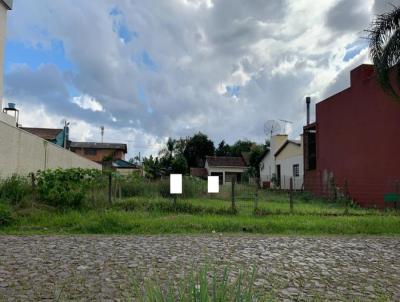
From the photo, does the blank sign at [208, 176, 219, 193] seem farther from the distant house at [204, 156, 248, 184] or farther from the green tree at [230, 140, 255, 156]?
the green tree at [230, 140, 255, 156]

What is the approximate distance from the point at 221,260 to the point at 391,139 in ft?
45.3

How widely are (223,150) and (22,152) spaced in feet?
195

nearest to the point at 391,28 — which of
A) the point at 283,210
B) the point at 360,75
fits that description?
the point at 283,210

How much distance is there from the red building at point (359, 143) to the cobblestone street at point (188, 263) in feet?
28.4

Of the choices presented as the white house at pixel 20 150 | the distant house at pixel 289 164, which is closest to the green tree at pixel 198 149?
the distant house at pixel 289 164

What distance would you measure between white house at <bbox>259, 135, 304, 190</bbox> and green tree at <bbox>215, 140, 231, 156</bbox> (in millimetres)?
27776

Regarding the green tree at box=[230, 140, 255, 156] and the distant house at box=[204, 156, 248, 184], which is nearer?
the distant house at box=[204, 156, 248, 184]

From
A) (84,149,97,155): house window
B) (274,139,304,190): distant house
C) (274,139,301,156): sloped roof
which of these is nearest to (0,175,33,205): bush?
(274,139,304,190): distant house

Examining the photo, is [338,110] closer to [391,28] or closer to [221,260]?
[391,28]

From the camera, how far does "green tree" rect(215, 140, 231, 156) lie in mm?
71188

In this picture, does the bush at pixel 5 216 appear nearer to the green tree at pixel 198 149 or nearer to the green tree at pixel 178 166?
the green tree at pixel 178 166

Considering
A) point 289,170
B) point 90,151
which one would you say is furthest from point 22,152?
point 90,151

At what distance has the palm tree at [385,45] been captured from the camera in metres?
12.3

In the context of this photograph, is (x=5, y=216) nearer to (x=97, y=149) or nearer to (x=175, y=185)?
(x=175, y=185)
